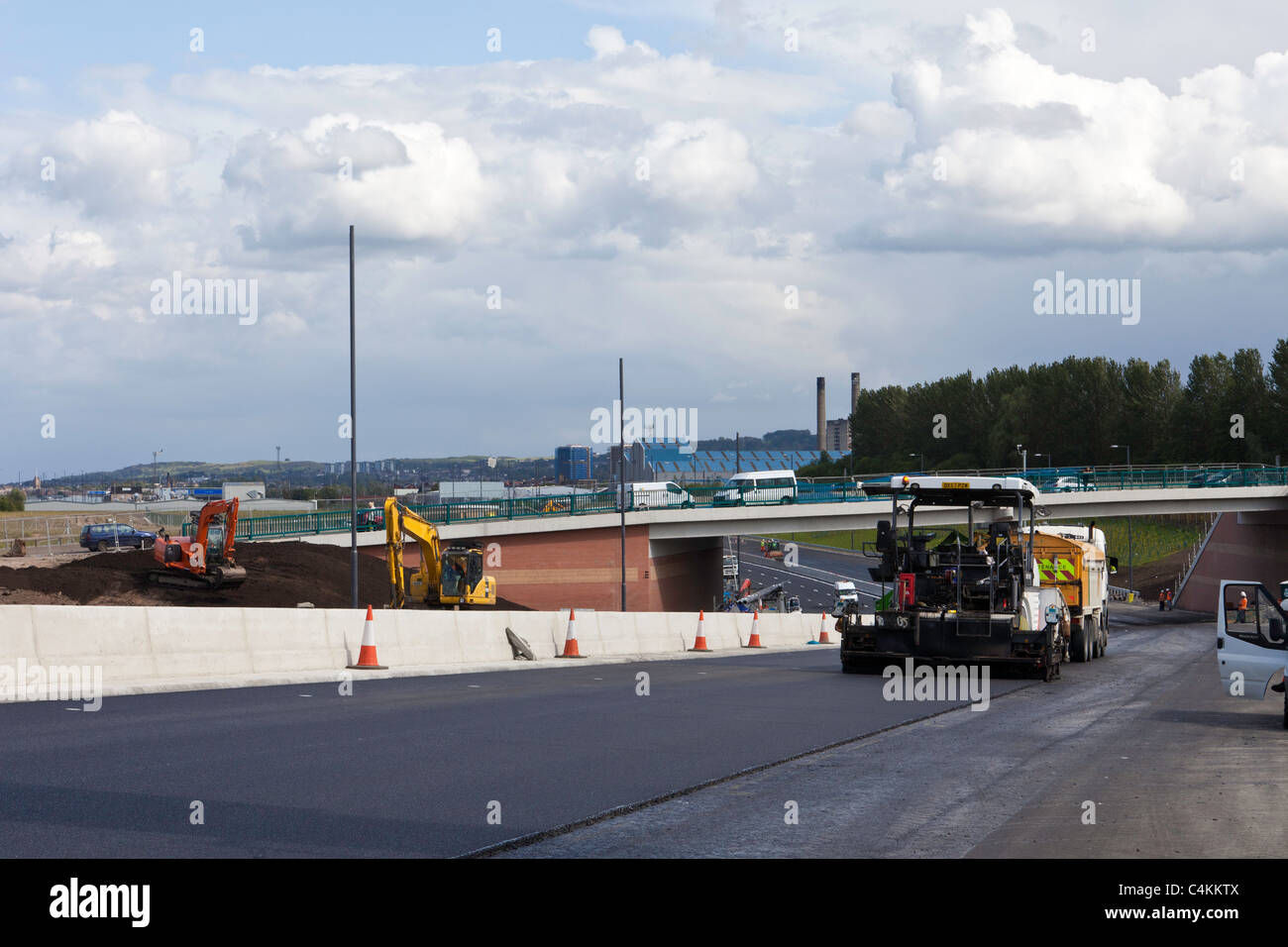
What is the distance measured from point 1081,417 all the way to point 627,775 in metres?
129

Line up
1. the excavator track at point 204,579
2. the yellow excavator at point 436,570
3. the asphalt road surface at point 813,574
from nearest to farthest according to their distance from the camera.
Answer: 1. the yellow excavator at point 436,570
2. the excavator track at point 204,579
3. the asphalt road surface at point 813,574

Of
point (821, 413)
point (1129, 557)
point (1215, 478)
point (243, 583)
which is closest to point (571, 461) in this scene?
point (821, 413)

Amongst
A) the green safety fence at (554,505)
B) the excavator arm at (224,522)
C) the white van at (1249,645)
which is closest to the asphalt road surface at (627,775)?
the white van at (1249,645)

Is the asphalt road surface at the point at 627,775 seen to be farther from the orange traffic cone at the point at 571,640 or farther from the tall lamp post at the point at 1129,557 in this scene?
the tall lamp post at the point at 1129,557

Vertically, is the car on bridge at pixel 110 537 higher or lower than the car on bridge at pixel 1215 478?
lower

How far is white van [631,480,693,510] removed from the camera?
58.2 metres

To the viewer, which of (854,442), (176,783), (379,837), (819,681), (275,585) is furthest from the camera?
(854,442)

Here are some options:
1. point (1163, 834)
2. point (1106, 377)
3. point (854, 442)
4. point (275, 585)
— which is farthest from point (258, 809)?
point (854, 442)

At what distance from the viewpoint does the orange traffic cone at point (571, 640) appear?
2670 cm

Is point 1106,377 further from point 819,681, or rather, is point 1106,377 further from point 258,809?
point 258,809

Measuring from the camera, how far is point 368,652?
20.7 meters

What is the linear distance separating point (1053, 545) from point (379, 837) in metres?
23.0

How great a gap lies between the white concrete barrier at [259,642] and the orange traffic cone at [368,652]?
Result: 0.70ft

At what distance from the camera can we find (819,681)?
20953mm
